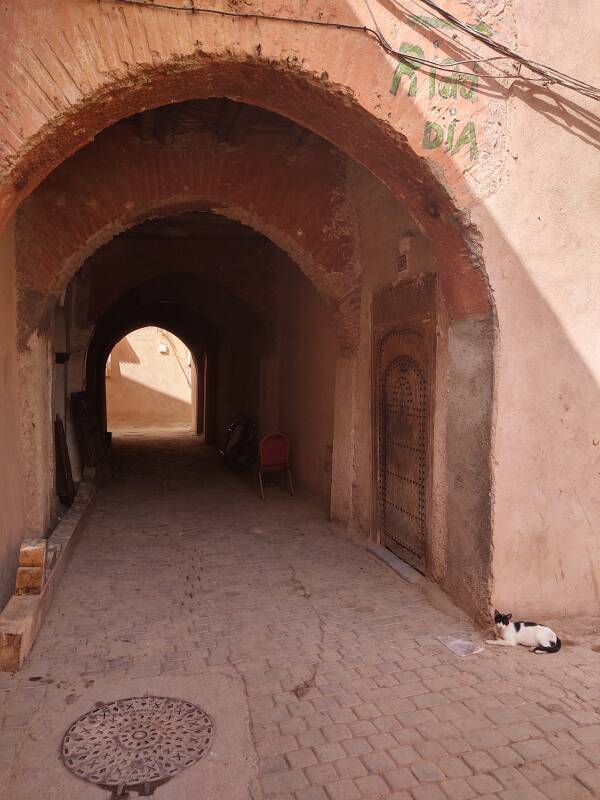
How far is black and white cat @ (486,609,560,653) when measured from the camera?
12.1 ft

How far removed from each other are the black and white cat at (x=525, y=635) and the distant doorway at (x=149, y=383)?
1984 cm

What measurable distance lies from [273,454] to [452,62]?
562 centimetres

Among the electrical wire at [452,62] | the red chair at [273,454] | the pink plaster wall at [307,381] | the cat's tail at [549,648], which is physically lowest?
the cat's tail at [549,648]

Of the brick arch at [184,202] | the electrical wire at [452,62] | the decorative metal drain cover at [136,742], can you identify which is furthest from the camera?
the brick arch at [184,202]

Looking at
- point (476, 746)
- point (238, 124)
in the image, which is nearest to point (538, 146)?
point (238, 124)

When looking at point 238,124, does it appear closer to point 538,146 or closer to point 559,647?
point 538,146

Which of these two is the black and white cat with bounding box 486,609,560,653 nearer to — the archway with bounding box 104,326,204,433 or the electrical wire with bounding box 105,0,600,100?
the electrical wire with bounding box 105,0,600,100

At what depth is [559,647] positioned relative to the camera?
145 inches

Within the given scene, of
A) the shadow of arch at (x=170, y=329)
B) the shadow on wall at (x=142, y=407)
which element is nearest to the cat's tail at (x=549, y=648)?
the shadow of arch at (x=170, y=329)

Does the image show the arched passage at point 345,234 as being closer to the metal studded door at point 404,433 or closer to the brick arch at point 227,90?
the brick arch at point 227,90

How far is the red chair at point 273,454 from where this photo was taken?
322 inches

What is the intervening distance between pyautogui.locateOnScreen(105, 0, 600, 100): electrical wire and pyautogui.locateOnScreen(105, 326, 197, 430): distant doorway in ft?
66.0

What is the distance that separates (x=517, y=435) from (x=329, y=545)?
2.75 meters

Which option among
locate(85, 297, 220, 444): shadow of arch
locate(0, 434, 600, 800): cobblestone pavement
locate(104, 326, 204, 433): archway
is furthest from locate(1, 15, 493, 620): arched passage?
locate(104, 326, 204, 433): archway
